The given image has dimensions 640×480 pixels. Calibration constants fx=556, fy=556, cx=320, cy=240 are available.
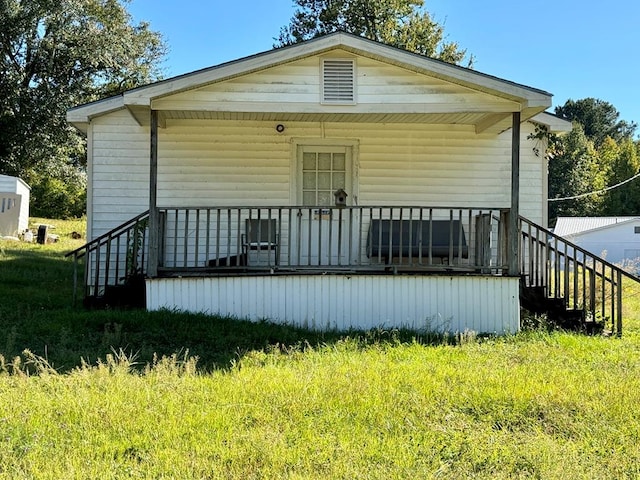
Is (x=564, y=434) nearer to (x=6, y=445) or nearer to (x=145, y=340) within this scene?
(x=6, y=445)

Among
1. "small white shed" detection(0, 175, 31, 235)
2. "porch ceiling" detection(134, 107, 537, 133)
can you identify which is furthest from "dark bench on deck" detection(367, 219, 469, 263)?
"small white shed" detection(0, 175, 31, 235)

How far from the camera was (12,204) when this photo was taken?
19.8m

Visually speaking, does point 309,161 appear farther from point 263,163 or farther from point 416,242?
point 416,242

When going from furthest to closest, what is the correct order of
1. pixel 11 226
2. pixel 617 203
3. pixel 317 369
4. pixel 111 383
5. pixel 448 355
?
pixel 617 203 → pixel 11 226 → pixel 448 355 → pixel 317 369 → pixel 111 383

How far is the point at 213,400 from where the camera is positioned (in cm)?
432

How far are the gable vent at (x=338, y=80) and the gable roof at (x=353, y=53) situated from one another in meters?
0.16

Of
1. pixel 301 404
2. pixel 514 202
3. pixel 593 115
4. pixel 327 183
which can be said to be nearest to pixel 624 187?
pixel 593 115

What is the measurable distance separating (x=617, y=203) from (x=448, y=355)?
1628 inches

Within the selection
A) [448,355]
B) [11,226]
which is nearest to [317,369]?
[448,355]

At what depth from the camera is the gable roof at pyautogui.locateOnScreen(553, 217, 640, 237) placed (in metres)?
27.5

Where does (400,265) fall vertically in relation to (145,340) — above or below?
above

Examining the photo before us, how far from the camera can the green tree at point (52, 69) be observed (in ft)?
72.4

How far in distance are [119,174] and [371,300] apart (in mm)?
4590

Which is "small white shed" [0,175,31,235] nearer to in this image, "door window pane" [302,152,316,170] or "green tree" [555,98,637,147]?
"door window pane" [302,152,316,170]
